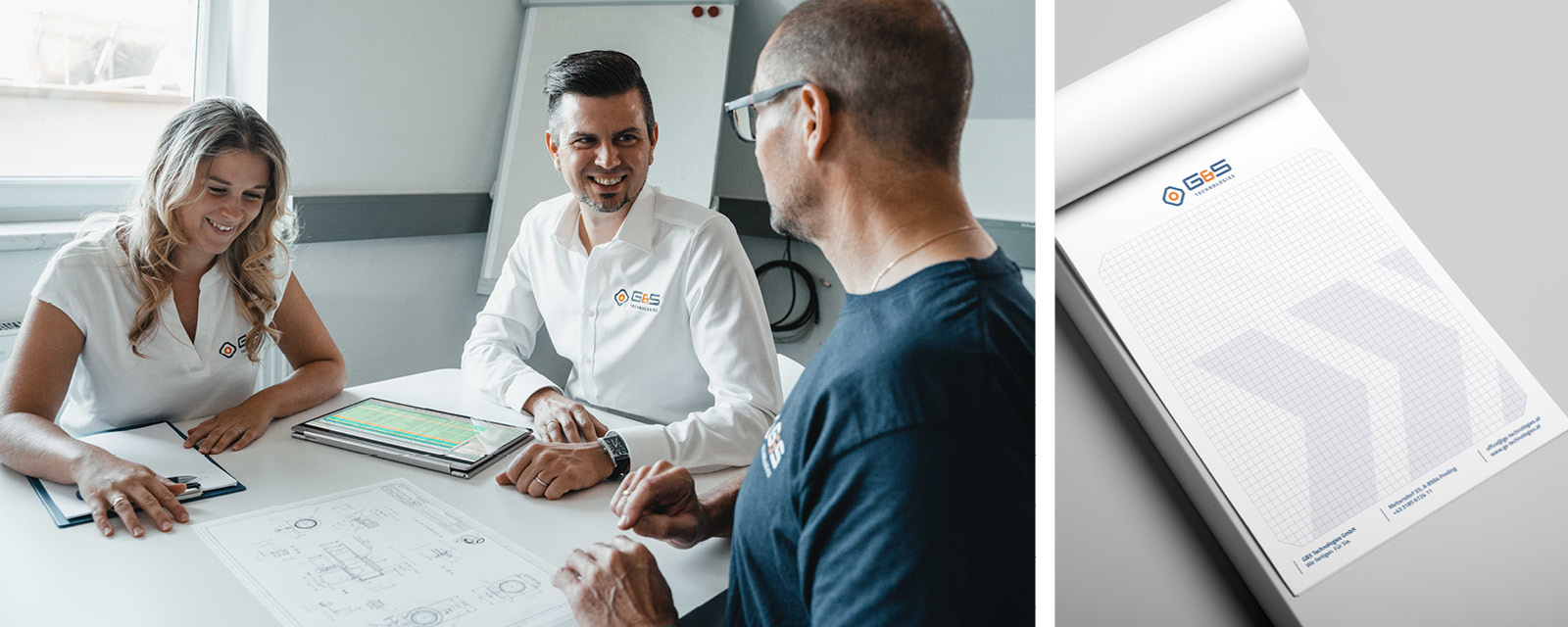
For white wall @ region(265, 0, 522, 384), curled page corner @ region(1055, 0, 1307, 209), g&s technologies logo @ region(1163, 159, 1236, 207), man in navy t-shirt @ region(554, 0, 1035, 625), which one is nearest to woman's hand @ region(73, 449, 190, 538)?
white wall @ region(265, 0, 522, 384)

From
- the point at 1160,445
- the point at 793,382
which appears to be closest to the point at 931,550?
the point at 793,382

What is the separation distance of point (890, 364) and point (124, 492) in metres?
0.48

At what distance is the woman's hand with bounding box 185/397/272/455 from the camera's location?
61 cm

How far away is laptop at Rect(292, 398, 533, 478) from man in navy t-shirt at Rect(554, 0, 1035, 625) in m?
0.12

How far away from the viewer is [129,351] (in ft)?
1.95

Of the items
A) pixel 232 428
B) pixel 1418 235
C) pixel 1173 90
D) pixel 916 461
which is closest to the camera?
pixel 916 461

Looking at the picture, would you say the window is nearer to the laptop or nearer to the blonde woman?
the blonde woman

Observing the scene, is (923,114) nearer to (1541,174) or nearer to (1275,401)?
(1275,401)

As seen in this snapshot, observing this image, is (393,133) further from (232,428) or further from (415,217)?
(232,428)

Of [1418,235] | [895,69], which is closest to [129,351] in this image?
[895,69]

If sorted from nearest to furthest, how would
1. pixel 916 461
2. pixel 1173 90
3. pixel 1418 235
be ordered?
1. pixel 916 461
2. pixel 1173 90
3. pixel 1418 235

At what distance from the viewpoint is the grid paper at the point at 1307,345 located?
978 millimetres

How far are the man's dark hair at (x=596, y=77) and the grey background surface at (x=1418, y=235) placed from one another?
0.62 m

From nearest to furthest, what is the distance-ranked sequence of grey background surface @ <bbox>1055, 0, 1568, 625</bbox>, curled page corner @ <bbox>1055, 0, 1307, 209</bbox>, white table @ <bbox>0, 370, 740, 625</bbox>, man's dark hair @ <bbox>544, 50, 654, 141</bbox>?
white table @ <bbox>0, 370, 740, 625</bbox>
man's dark hair @ <bbox>544, 50, 654, 141</bbox>
curled page corner @ <bbox>1055, 0, 1307, 209</bbox>
grey background surface @ <bbox>1055, 0, 1568, 625</bbox>
